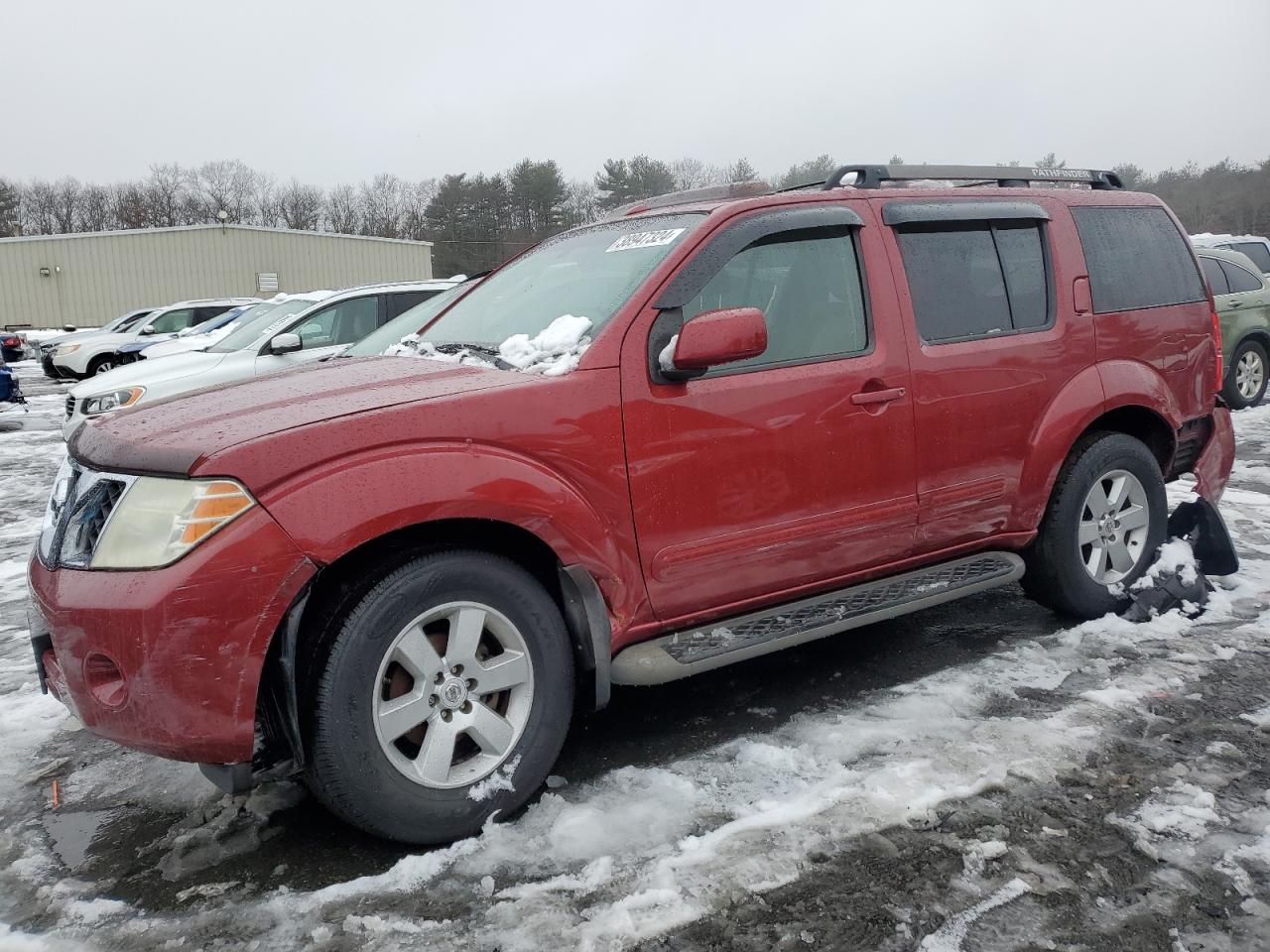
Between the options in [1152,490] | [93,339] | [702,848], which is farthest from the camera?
[93,339]

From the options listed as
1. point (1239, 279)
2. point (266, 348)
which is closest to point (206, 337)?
point (266, 348)

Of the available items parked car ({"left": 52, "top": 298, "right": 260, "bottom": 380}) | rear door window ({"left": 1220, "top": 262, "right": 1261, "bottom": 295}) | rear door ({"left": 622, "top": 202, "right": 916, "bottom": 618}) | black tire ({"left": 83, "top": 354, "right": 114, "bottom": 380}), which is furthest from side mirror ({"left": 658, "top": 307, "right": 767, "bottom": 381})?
black tire ({"left": 83, "top": 354, "right": 114, "bottom": 380})

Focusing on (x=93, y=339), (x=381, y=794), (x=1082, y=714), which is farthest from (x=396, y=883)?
(x=93, y=339)

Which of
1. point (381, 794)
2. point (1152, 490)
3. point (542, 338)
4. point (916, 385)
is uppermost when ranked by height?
point (542, 338)

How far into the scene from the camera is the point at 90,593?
247 centimetres

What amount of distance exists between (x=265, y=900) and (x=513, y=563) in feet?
3.53

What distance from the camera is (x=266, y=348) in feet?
29.9

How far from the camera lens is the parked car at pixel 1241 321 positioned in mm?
10914

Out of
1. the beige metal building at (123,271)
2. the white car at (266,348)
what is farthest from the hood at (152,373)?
the beige metal building at (123,271)

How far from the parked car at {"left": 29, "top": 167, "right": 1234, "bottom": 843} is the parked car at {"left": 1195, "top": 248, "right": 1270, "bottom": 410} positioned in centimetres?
758

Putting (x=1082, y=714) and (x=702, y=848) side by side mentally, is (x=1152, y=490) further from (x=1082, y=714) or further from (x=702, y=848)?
(x=702, y=848)

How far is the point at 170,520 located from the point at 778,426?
1840mm

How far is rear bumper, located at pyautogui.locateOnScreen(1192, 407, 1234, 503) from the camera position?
15.4 ft

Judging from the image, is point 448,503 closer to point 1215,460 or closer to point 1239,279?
point 1215,460
